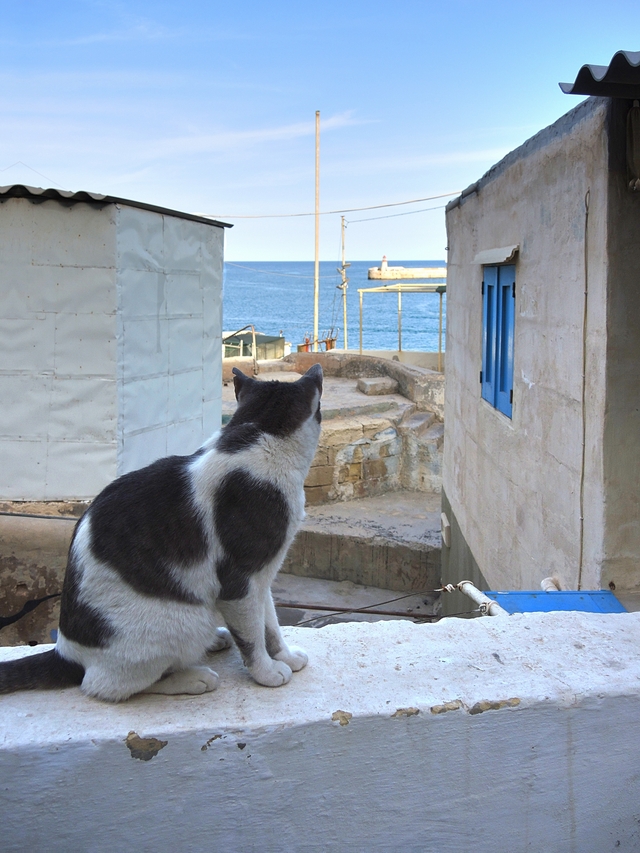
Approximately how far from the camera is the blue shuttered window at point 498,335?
500 cm

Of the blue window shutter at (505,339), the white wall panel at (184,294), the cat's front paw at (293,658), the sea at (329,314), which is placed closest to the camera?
the cat's front paw at (293,658)

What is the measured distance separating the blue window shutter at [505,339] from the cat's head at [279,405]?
10.3 feet

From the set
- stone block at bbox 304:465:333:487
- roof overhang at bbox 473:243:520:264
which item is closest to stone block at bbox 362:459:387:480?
stone block at bbox 304:465:333:487

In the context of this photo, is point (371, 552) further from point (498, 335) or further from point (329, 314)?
point (329, 314)

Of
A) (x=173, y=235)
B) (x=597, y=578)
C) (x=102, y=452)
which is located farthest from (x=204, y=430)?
(x=597, y=578)

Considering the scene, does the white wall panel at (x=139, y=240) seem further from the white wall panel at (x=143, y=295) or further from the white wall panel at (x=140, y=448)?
the white wall panel at (x=140, y=448)

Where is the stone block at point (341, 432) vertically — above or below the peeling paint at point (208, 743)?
below

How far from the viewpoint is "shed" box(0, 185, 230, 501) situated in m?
6.49

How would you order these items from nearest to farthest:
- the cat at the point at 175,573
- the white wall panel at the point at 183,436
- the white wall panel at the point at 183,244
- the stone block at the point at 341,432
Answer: the cat at the point at 175,573 → the white wall panel at the point at 183,244 → the white wall panel at the point at 183,436 → the stone block at the point at 341,432

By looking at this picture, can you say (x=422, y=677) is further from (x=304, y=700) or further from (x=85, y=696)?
(x=85, y=696)

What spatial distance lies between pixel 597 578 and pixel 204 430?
18.6 feet

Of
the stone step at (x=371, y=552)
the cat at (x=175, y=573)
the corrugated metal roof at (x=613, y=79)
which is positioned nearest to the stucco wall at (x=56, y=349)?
the stone step at (x=371, y=552)

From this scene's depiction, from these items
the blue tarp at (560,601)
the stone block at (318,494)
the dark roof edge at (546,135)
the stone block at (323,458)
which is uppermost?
the dark roof edge at (546,135)

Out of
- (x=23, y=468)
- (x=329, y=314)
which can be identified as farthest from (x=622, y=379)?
(x=329, y=314)
